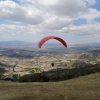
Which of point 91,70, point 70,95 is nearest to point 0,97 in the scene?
point 70,95

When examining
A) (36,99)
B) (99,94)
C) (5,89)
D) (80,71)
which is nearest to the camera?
(36,99)

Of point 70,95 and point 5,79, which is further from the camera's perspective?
point 5,79

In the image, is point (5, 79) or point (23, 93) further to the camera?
point (5, 79)

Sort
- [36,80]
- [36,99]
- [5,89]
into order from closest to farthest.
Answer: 1. [36,99]
2. [5,89]
3. [36,80]

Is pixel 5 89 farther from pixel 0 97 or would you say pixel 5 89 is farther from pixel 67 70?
pixel 67 70

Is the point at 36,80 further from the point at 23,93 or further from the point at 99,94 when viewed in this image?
the point at 99,94

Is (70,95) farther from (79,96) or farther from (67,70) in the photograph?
(67,70)

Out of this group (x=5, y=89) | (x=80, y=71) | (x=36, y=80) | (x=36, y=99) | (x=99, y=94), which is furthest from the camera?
(x=80, y=71)

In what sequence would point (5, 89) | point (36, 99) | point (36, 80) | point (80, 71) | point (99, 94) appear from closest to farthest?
point (36, 99) < point (99, 94) < point (5, 89) < point (36, 80) < point (80, 71)

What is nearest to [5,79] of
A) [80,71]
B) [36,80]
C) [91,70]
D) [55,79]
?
[36,80]
